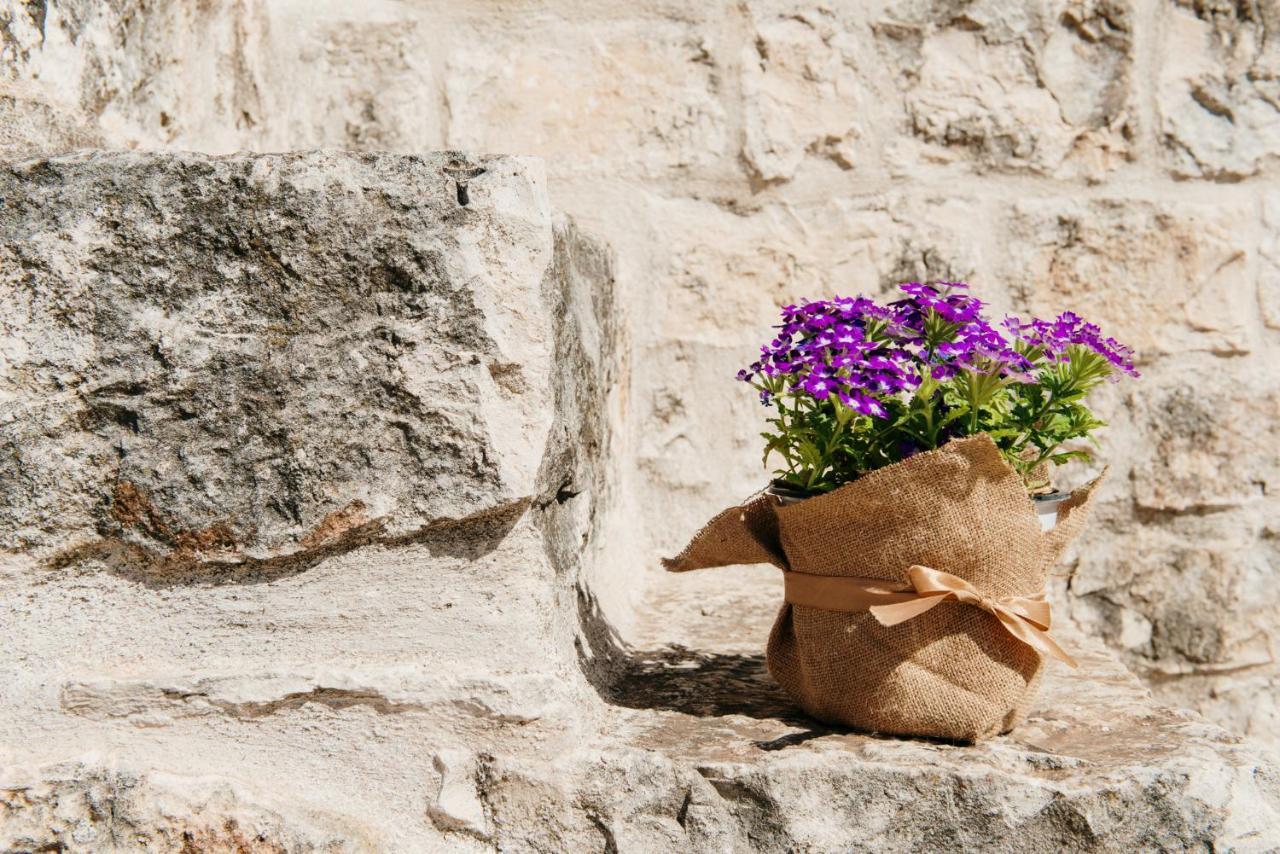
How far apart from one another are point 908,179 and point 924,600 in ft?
3.21

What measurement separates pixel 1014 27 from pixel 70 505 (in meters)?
1.51

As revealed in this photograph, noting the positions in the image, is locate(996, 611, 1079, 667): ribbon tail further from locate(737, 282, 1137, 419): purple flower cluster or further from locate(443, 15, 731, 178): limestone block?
locate(443, 15, 731, 178): limestone block

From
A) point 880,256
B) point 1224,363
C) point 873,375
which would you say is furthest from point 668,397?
point 1224,363

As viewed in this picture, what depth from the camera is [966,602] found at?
990 mm

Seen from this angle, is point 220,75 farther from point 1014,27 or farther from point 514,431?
point 1014,27

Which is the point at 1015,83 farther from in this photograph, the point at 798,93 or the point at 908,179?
the point at 798,93

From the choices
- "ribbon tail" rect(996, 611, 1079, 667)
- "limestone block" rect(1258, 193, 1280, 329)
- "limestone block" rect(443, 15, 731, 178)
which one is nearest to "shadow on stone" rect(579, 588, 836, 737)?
"ribbon tail" rect(996, 611, 1079, 667)

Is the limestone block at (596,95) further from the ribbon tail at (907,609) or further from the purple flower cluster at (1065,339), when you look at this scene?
the ribbon tail at (907,609)

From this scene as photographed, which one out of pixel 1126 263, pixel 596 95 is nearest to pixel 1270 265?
pixel 1126 263

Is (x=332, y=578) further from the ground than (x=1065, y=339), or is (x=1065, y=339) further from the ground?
(x=1065, y=339)

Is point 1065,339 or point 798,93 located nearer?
point 1065,339

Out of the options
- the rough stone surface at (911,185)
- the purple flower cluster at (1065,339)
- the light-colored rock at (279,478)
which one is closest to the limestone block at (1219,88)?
the rough stone surface at (911,185)

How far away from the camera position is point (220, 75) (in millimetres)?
1479

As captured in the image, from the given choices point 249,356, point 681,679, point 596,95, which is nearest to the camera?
point 249,356
